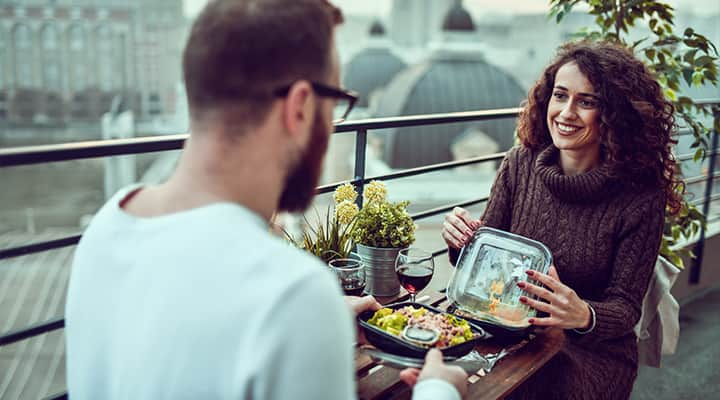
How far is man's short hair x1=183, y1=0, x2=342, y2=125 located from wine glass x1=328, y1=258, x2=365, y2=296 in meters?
0.72

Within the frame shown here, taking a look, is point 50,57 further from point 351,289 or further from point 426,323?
point 426,323

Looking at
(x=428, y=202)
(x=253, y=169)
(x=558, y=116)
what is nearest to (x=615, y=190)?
(x=558, y=116)

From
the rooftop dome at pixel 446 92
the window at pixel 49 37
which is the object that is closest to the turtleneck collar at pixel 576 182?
the rooftop dome at pixel 446 92

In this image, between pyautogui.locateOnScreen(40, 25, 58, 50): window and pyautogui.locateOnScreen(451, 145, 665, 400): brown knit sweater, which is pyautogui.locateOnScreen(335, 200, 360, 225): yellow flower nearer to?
pyautogui.locateOnScreen(451, 145, 665, 400): brown knit sweater

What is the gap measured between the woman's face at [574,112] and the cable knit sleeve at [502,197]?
0.59ft

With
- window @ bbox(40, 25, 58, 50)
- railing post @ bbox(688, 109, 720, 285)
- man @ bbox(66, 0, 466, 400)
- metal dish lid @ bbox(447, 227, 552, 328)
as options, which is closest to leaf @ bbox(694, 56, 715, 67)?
railing post @ bbox(688, 109, 720, 285)

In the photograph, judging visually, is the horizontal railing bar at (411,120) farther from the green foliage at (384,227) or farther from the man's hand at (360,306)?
the man's hand at (360,306)

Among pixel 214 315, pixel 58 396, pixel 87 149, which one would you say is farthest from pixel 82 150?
pixel 214 315

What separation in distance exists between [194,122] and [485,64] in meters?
36.5

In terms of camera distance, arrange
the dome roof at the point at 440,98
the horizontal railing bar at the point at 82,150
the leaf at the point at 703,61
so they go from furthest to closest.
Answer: the dome roof at the point at 440,98, the leaf at the point at 703,61, the horizontal railing bar at the point at 82,150

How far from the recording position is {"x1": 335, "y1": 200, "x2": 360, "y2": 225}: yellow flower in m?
1.54

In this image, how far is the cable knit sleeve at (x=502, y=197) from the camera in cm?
186

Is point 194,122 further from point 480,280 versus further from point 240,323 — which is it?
point 480,280

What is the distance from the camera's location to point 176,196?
0.74m
